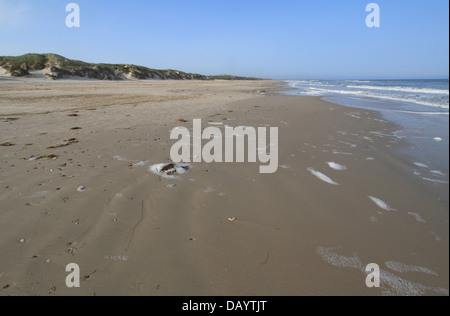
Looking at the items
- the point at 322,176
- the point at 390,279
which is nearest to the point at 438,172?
the point at 322,176

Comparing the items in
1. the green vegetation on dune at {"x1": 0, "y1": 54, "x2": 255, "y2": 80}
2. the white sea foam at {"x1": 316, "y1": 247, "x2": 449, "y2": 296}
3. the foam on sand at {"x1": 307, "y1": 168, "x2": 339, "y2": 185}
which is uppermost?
the green vegetation on dune at {"x1": 0, "y1": 54, "x2": 255, "y2": 80}

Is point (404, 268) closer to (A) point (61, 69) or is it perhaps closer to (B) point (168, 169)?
(B) point (168, 169)

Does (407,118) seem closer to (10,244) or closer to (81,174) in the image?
(81,174)

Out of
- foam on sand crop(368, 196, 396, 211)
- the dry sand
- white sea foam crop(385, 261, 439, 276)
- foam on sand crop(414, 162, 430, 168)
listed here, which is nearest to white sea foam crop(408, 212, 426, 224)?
the dry sand

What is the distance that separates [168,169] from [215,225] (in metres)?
1.56

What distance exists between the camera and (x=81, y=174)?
3.33 metres

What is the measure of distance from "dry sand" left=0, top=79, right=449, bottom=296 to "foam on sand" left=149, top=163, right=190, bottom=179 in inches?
5.4

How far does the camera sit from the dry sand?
1.71m

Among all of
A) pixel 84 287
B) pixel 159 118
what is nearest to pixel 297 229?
pixel 84 287

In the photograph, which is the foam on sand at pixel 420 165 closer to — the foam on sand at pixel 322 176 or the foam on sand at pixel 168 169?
the foam on sand at pixel 322 176

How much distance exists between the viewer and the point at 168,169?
3.60 metres

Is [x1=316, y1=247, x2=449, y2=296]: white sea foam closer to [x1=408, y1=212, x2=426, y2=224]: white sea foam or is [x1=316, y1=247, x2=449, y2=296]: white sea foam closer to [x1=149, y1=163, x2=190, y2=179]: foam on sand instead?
[x1=408, y1=212, x2=426, y2=224]: white sea foam

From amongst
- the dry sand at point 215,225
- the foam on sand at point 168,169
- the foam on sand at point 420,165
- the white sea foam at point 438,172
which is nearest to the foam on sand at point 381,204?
the dry sand at point 215,225

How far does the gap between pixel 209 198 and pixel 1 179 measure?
9.10 feet
